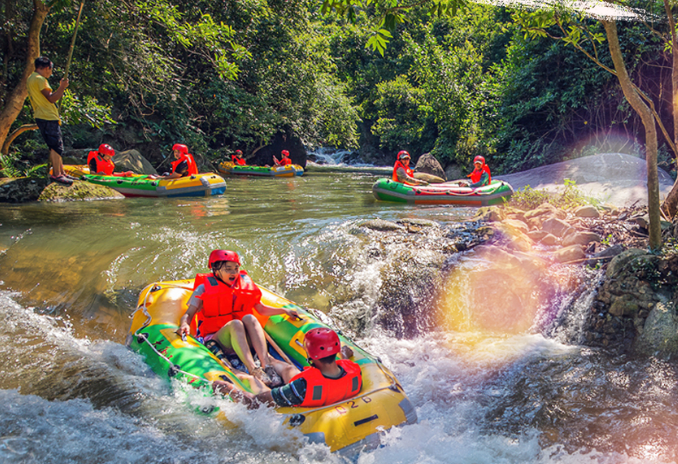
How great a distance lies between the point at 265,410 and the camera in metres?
2.93

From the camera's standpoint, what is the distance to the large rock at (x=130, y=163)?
11.5m

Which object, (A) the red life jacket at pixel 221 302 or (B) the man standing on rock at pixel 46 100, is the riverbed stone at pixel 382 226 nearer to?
(A) the red life jacket at pixel 221 302

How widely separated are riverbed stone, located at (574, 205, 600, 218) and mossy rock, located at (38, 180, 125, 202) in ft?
28.6

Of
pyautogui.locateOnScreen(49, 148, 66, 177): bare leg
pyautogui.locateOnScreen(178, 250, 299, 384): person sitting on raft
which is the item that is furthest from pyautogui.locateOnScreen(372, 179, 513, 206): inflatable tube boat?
pyautogui.locateOnScreen(178, 250, 299, 384): person sitting on raft

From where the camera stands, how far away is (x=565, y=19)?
436 centimetres

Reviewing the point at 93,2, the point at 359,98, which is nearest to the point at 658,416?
the point at 93,2

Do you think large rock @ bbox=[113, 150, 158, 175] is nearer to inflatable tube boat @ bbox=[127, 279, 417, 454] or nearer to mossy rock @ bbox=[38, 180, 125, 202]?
mossy rock @ bbox=[38, 180, 125, 202]

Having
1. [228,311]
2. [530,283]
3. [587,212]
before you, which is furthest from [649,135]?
[228,311]

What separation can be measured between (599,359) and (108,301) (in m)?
4.67

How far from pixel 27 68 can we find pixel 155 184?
327 centimetres

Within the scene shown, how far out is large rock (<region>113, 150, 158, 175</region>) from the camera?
1145cm

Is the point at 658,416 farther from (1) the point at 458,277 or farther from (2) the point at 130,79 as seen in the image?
(2) the point at 130,79

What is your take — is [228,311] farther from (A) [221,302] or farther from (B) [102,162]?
(B) [102,162]

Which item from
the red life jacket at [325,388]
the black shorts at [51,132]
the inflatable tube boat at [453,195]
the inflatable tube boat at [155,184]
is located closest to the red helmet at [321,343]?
the red life jacket at [325,388]
